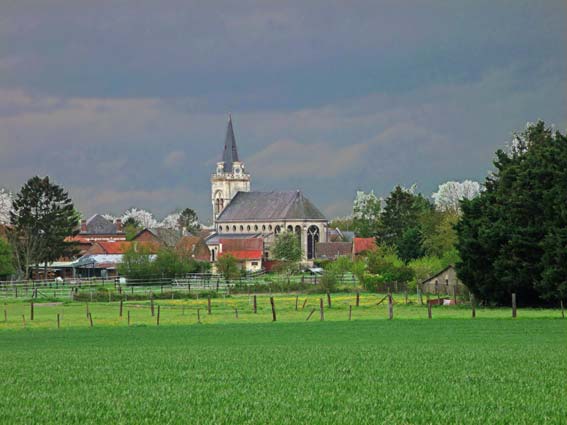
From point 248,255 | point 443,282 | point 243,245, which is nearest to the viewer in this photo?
point 443,282

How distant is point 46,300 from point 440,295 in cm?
3122

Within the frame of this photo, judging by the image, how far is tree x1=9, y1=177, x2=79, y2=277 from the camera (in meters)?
119

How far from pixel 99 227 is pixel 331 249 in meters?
48.2

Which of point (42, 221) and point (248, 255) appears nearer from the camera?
point (42, 221)

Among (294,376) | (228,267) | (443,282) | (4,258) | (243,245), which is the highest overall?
(243,245)

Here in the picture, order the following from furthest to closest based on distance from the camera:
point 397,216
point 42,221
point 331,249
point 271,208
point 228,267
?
point 271,208 < point 331,249 < point 397,216 < point 42,221 < point 228,267

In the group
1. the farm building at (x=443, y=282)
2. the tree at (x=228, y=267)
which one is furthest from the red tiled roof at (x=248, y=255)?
the farm building at (x=443, y=282)

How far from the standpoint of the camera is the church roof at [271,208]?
183m

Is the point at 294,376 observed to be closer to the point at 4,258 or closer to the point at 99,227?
the point at 4,258

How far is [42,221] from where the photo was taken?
122312 millimetres

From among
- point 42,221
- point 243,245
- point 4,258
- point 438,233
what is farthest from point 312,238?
point 4,258

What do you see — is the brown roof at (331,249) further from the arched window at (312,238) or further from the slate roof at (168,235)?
the slate roof at (168,235)

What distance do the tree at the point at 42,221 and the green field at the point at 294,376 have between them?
79417mm

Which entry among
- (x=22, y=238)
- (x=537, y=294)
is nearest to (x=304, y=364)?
(x=537, y=294)
